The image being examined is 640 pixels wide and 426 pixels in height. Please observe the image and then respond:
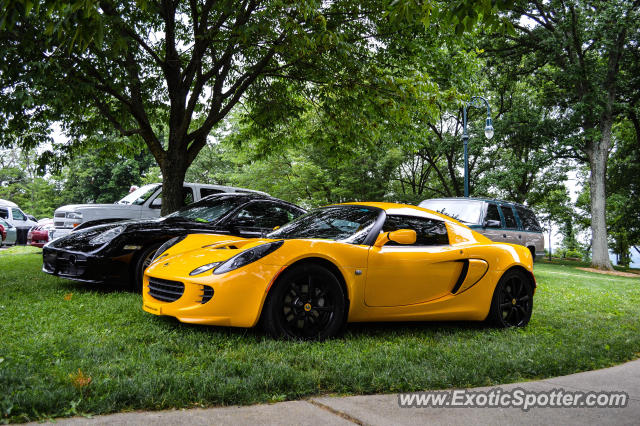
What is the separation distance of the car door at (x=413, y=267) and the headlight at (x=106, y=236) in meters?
3.83

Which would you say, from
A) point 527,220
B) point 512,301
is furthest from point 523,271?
point 527,220

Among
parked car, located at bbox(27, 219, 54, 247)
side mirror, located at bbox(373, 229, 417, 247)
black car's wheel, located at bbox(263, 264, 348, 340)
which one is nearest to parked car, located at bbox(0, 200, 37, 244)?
parked car, located at bbox(27, 219, 54, 247)

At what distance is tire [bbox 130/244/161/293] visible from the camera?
21.1 feet

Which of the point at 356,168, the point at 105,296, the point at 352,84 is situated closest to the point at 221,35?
the point at 352,84

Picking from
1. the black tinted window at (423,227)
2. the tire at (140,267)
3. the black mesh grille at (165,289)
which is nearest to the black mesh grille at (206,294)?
the black mesh grille at (165,289)

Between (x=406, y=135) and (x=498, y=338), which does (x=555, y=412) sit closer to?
(x=498, y=338)

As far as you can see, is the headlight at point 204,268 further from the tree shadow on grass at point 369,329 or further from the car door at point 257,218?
the car door at point 257,218

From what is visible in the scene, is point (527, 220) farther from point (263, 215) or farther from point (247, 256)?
point (247, 256)

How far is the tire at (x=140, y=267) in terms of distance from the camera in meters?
6.44

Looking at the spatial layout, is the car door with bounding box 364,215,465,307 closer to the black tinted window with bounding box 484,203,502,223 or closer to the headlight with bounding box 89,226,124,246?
the headlight with bounding box 89,226,124,246

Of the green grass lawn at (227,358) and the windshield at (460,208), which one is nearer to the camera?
the green grass lawn at (227,358)

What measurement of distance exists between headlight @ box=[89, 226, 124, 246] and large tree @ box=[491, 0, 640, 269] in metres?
18.4

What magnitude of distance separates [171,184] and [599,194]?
19285mm

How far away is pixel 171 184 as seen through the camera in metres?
10.4
